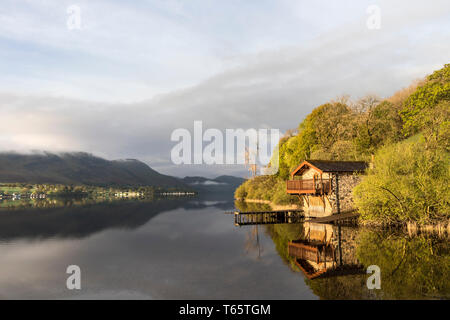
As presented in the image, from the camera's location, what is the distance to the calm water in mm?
14398

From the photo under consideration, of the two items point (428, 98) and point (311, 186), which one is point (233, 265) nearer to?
point (311, 186)

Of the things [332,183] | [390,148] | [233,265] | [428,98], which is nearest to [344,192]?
[332,183]

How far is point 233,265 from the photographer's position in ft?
65.6

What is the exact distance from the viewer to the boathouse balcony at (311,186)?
3612cm

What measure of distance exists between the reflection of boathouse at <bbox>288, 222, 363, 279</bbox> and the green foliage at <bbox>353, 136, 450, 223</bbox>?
3.94 metres

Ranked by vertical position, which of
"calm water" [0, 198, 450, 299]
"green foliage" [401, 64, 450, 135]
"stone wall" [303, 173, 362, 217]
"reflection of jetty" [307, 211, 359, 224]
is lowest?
"calm water" [0, 198, 450, 299]

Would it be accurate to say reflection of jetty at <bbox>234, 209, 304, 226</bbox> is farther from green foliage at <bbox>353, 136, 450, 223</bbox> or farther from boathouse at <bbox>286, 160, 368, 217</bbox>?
green foliage at <bbox>353, 136, 450, 223</bbox>

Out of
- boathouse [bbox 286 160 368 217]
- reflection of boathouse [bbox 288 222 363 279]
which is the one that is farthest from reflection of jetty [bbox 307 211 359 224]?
reflection of boathouse [bbox 288 222 363 279]

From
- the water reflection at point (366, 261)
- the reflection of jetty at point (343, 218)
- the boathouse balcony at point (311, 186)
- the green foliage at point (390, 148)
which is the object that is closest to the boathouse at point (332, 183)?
the boathouse balcony at point (311, 186)

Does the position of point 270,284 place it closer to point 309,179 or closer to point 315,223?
point 315,223

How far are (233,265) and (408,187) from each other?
52.6ft
